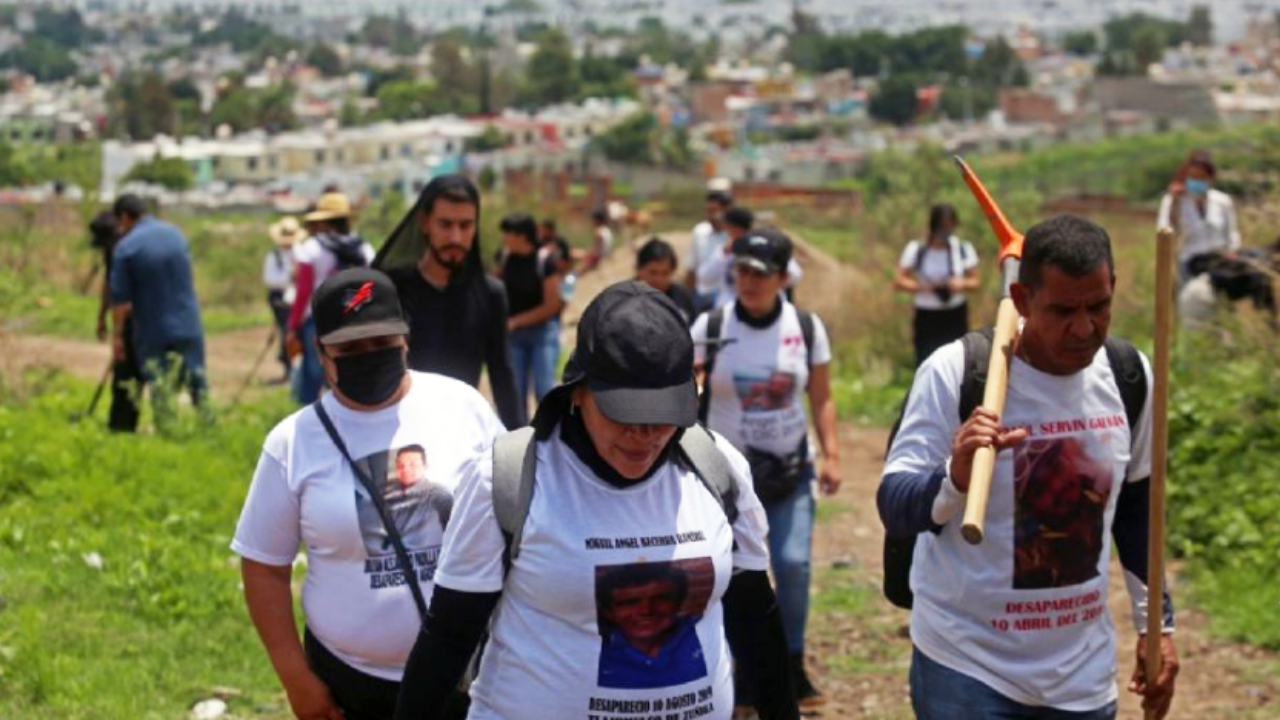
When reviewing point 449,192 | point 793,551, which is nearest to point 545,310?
point 793,551

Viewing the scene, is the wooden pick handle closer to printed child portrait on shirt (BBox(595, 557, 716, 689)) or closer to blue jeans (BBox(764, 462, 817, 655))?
printed child portrait on shirt (BBox(595, 557, 716, 689))

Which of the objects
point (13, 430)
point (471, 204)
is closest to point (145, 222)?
point (13, 430)

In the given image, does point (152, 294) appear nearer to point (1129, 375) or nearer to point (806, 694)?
point (806, 694)

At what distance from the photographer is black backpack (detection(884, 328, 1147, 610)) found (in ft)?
14.3

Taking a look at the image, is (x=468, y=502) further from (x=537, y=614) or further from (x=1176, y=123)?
(x=1176, y=123)

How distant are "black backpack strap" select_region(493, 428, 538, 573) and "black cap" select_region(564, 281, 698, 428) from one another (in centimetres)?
17

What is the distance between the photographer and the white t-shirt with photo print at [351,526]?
15.0 ft

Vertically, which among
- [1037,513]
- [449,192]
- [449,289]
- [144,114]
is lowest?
[144,114]

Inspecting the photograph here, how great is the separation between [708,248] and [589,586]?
8825 millimetres

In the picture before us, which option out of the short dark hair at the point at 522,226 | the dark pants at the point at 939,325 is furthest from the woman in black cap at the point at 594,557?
the dark pants at the point at 939,325

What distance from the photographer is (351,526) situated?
4.55 metres

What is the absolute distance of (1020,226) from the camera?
18.5 m

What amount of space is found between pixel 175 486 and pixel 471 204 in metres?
4.13

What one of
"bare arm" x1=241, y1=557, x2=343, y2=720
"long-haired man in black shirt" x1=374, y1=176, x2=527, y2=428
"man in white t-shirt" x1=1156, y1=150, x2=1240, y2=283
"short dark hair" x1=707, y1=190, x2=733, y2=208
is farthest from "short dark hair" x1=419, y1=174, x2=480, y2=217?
"man in white t-shirt" x1=1156, y1=150, x2=1240, y2=283
